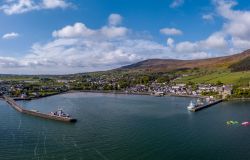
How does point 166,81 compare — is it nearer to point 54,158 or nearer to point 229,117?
point 229,117

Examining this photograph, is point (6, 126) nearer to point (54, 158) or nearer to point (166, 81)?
point (54, 158)

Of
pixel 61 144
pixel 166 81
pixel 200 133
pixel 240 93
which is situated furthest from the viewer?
pixel 166 81

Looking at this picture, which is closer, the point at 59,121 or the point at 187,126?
the point at 187,126

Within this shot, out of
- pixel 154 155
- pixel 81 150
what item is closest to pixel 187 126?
pixel 154 155

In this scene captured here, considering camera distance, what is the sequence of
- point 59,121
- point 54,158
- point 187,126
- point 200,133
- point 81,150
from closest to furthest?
1. point 54,158
2. point 81,150
3. point 200,133
4. point 187,126
5. point 59,121

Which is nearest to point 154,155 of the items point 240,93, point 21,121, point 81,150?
point 81,150

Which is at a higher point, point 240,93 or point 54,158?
point 240,93
